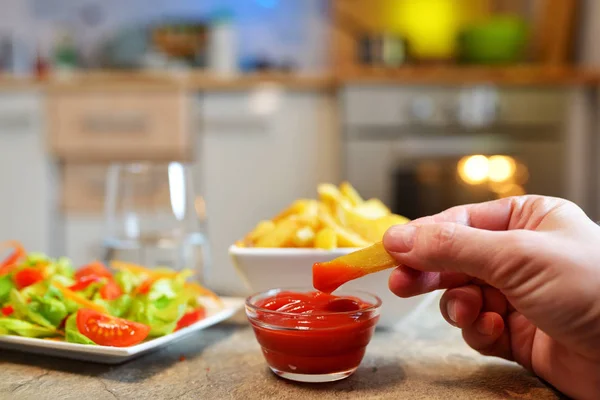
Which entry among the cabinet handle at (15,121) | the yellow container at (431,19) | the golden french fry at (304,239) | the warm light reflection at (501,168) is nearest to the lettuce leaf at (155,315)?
the golden french fry at (304,239)

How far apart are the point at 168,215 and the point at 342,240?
391 millimetres

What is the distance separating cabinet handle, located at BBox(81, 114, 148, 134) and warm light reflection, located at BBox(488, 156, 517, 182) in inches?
58.1

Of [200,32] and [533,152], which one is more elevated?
[200,32]

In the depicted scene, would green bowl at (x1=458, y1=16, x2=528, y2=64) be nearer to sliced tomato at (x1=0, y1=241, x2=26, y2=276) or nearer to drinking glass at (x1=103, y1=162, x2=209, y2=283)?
drinking glass at (x1=103, y1=162, x2=209, y2=283)

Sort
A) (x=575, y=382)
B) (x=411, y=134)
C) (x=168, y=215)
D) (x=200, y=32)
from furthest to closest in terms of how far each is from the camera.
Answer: (x=200, y=32), (x=411, y=134), (x=168, y=215), (x=575, y=382)

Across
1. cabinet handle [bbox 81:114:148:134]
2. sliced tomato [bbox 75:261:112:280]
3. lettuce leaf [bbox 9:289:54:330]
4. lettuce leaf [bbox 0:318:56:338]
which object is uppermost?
cabinet handle [bbox 81:114:148:134]

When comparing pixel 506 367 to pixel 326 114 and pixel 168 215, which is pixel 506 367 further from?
pixel 326 114

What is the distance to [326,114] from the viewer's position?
8.97 ft

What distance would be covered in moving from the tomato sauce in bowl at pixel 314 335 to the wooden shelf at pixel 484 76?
78.1 inches

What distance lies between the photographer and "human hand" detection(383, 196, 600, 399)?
0.58 m

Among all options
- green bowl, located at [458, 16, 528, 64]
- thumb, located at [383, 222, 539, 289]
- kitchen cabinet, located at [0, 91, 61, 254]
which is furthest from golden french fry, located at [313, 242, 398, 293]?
green bowl, located at [458, 16, 528, 64]

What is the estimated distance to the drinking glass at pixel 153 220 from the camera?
116cm

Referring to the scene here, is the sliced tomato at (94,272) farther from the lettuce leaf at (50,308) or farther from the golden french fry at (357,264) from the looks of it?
the golden french fry at (357,264)

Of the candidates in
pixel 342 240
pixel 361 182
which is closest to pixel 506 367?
pixel 342 240
